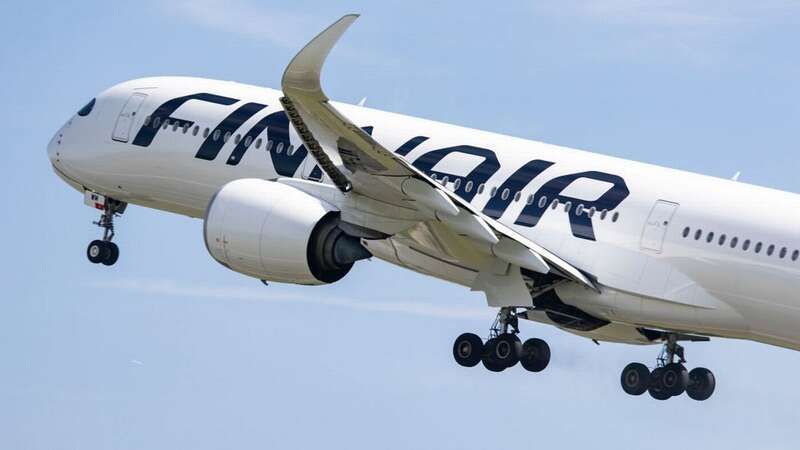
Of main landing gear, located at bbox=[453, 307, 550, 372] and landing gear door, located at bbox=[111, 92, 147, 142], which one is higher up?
landing gear door, located at bbox=[111, 92, 147, 142]

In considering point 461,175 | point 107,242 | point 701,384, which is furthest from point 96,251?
point 701,384

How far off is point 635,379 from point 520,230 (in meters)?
4.46

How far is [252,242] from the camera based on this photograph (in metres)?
35.4

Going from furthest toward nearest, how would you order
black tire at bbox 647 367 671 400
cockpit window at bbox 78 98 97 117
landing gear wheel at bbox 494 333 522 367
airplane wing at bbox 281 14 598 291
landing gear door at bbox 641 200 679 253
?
cockpit window at bbox 78 98 97 117 < black tire at bbox 647 367 671 400 < landing gear wheel at bbox 494 333 522 367 < landing gear door at bbox 641 200 679 253 < airplane wing at bbox 281 14 598 291

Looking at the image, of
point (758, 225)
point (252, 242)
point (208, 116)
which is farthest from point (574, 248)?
point (208, 116)

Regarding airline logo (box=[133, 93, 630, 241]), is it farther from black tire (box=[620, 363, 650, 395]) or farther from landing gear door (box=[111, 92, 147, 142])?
black tire (box=[620, 363, 650, 395])

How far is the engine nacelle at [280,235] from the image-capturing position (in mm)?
35281

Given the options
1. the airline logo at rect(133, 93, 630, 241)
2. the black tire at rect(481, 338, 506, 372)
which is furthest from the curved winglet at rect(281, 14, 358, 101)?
the black tire at rect(481, 338, 506, 372)

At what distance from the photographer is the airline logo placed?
120 feet

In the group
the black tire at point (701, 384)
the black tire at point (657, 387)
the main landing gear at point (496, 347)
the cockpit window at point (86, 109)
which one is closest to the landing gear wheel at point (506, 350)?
the main landing gear at point (496, 347)

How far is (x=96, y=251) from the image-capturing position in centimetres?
4409

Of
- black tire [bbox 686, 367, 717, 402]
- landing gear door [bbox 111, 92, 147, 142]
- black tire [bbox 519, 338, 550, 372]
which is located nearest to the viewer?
black tire [bbox 519, 338, 550, 372]

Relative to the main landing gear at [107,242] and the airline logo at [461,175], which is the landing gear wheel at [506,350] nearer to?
the airline logo at [461,175]

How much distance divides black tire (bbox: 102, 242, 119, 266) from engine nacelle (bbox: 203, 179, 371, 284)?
28.7 feet
